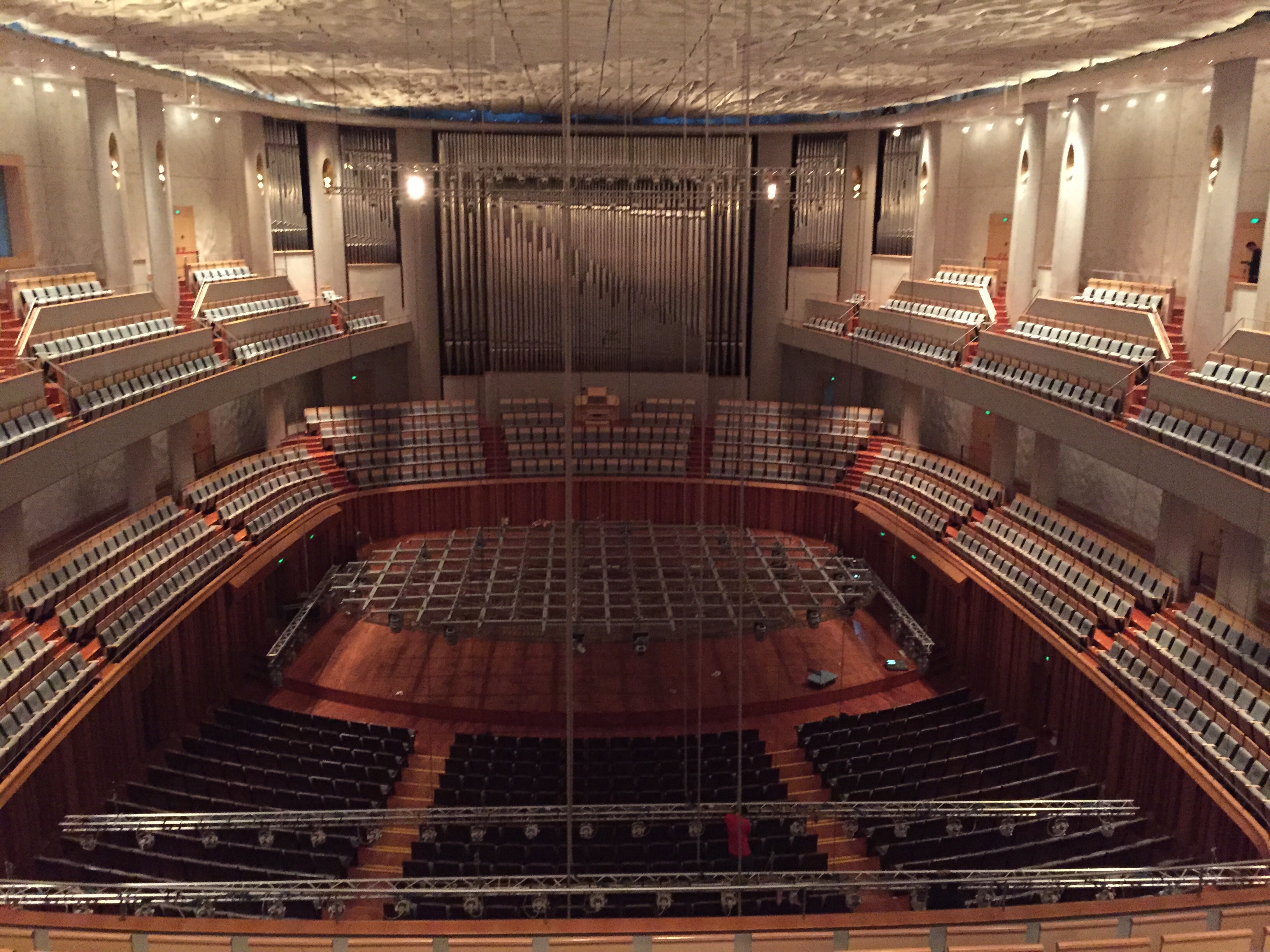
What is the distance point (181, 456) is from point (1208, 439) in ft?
36.6

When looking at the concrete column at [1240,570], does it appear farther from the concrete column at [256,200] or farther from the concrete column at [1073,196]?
the concrete column at [256,200]

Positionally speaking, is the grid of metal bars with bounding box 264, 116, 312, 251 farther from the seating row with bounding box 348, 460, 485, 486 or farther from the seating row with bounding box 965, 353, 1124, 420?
the seating row with bounding box 965, 353, 1124, 420

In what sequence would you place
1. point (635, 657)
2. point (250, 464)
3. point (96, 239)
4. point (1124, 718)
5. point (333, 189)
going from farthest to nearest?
point (250, 464) < point (96, 239) < point (635, 657) < point (333, 189) < point (1124, 718)

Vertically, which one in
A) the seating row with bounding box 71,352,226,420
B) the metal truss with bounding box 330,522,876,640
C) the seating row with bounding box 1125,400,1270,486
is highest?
the seating row with bounding box 71,352,226,420

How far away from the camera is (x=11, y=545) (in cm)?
922

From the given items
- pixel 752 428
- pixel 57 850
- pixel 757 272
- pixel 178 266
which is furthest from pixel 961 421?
pixel 57 850

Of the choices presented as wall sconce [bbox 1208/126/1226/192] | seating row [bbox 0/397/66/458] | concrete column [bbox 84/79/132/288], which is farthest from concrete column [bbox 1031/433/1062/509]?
concrete column [bbox 84/79/132/288]

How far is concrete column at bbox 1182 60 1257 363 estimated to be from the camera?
1004 centimetres

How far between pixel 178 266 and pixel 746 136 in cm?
1130

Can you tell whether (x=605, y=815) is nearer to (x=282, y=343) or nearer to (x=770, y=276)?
(x=282, y=343)

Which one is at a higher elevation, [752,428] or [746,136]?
[746,136]

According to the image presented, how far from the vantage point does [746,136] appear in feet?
19.5

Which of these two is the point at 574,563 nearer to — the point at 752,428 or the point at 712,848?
the point at 712,848

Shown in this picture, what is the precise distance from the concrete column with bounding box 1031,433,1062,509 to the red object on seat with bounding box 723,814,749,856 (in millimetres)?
7112
